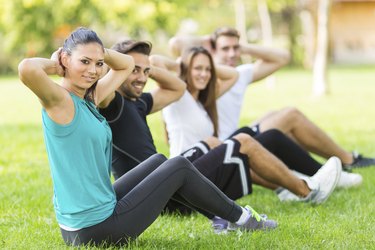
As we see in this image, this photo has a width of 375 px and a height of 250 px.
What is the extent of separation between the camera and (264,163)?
481 cm

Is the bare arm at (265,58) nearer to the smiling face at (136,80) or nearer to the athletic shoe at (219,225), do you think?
the smiling face at (136,80)

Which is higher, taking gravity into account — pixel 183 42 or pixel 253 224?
pixel 183 42

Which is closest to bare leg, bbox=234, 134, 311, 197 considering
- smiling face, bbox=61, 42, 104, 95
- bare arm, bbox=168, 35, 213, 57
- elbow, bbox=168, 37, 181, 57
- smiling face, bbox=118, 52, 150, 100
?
smiling face, bbox=118, 52, 150, 100

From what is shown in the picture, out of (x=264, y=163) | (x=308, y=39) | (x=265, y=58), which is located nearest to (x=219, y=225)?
(x=264, y=163)

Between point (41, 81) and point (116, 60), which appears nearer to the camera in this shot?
point (41, 81)

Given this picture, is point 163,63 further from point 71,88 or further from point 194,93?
point 71,88

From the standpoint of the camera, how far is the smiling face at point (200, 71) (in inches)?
223

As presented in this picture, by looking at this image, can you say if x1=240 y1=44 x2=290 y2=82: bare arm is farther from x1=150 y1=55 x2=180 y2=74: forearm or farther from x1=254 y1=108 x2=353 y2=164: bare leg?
x1=150 y1=55 x2=180 y2=74: forearm

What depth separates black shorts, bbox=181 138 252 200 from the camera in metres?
4.71

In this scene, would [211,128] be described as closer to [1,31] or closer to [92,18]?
[92,18]

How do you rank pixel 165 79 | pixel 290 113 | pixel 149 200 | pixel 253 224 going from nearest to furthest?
pixel 149 200 < pixel 253 224 < pixel 165 79 < pixel 290 113

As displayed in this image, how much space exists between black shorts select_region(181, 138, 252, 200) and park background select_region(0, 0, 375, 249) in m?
0.32

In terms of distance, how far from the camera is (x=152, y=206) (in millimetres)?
3799

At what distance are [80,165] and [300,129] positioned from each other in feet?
10.1
